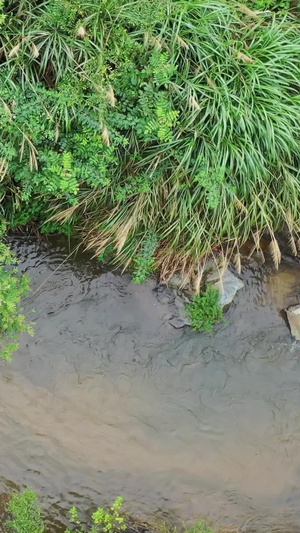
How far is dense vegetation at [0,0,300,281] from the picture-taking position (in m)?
3.30

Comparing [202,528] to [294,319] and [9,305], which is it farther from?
[9,305]

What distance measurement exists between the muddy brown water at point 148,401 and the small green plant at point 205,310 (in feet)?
0.54

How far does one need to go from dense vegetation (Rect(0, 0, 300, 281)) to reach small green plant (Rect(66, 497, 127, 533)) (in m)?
2.07

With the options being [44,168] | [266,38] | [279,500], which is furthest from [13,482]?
[266,38]

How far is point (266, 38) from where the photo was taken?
11.9ft

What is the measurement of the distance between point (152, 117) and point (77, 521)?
135 inches

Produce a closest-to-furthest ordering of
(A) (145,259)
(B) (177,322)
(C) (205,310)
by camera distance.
Result: (A) (145,259)
(C) (205,310)
(B) (177,322)

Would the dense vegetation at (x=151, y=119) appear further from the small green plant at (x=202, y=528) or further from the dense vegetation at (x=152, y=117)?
the small green plant at (x=202, y=528)

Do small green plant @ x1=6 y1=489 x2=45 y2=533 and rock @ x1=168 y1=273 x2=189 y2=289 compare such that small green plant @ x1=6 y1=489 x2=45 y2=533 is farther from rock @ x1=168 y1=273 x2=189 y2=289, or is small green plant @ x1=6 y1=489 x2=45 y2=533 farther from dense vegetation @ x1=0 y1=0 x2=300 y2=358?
rock @ x1=168 y1=273 x2=189 y2=289

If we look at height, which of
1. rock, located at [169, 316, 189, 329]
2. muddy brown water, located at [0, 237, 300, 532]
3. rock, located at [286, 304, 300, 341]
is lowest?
muddy brown water, located at [0, 237, 300, 532]

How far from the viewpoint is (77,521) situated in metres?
4.03

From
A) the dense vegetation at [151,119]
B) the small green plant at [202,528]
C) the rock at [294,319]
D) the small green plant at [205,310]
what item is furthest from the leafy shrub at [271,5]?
the small green plant at [202,528]

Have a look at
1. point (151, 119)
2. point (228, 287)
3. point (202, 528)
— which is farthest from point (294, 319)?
point (151, 119)

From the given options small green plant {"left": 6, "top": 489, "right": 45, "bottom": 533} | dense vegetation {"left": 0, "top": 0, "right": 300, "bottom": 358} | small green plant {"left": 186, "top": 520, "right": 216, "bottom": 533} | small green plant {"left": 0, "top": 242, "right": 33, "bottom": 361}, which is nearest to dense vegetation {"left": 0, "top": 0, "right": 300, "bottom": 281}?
dense vegetation {"left": 0, "top": 0, "right": 300, "bottom": 358}
